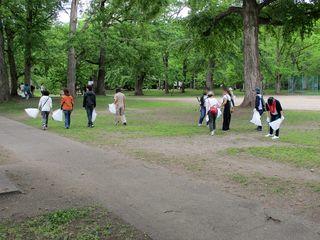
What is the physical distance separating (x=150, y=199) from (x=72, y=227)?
162 cm

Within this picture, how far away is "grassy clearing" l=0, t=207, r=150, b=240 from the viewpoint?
5.25m

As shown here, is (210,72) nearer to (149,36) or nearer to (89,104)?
(149,36)

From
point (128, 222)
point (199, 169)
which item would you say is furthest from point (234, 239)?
point (199, 169)

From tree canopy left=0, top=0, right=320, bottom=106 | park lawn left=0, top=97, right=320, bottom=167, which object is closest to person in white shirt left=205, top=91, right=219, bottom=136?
park lawn left=0, top=97, right=320, bottom=167

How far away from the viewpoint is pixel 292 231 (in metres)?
5.43

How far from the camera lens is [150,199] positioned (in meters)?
6.88

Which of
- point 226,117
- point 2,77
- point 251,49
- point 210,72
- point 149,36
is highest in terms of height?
point 149,36

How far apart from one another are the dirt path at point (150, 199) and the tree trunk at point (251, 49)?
15.6 meters

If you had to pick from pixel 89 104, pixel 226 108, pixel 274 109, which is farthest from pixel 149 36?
pixel 274 109

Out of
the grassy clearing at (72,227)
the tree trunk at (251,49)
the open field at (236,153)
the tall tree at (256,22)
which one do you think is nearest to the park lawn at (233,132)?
the open field at (236,153)

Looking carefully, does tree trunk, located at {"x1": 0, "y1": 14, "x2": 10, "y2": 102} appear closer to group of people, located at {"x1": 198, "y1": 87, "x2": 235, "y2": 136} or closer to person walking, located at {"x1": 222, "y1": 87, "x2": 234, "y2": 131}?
group of people, located at {"x1": 198, "y1": 87, "x2": 235, "y2": 136}

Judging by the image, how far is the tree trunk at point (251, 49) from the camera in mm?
24969

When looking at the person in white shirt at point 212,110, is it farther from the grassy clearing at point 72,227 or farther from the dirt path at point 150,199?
the grassy clearing at point 72,227

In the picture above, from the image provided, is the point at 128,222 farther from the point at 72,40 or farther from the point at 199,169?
the point at 72,40
